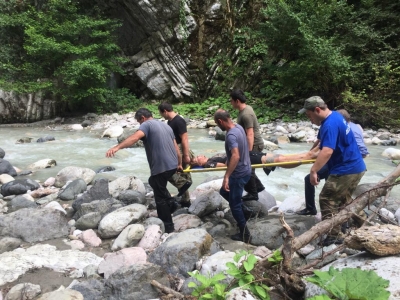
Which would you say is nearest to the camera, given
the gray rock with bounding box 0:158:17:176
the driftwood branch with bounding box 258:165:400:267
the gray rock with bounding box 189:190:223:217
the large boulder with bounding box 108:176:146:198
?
the driftwood branch with bounding box 258:165:400:267

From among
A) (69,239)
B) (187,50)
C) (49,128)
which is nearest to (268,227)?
(69,239)

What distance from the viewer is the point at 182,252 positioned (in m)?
3.52

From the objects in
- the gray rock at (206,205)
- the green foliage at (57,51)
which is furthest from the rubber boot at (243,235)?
the green foliage at (57,51)

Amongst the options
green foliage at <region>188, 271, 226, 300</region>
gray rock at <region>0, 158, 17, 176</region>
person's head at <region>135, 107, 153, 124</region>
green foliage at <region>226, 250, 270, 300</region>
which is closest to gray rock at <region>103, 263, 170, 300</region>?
green foliage at <region>188, 271, 226, 300</region>

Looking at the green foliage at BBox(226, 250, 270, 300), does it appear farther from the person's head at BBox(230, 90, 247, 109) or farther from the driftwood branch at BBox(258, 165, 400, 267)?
the person's head at BBox(230, 90, 247, 109)

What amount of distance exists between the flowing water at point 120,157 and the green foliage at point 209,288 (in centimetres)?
409

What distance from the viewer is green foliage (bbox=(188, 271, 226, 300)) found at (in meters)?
2.30

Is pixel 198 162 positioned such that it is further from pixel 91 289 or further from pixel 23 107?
pixel 23 107

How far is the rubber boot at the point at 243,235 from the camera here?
4.20m

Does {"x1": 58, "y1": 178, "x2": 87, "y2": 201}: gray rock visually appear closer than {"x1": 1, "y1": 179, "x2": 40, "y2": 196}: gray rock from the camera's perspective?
Yes

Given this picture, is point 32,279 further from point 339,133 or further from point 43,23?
point 43,23

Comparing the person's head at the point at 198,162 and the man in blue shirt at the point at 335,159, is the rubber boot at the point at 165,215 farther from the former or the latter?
the man in blue shirt at the point at 335,159

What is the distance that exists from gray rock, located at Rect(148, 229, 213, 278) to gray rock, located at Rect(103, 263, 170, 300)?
24cm

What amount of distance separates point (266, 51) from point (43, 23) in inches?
452
